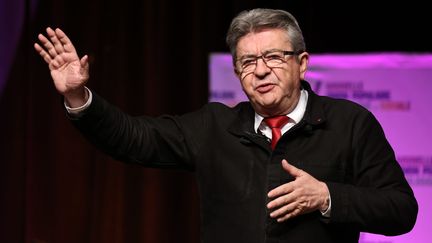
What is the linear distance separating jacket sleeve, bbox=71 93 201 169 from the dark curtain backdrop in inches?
62.0

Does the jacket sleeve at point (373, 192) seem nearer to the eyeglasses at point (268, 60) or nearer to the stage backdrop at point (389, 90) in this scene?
the eyeglasses at point (268, 60)

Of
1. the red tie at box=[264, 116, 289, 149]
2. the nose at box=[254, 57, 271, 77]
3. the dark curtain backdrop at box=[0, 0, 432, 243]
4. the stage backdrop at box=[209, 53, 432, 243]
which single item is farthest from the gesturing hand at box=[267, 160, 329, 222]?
the dark curtain backdrop at box=[0, 0, 432, 243]

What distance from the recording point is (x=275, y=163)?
1808 mm

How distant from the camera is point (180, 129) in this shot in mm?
2023

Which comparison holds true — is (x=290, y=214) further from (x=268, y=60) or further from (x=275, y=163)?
(x=268, y=60)

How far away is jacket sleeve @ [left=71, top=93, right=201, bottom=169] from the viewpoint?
6.06ft

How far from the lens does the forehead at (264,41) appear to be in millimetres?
1922

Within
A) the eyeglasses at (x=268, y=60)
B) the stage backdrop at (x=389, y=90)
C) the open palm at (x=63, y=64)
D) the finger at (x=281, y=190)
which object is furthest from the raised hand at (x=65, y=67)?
the stage backdrop at (x=389, y=90)

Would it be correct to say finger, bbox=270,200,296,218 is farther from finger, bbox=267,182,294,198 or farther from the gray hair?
the gray hair

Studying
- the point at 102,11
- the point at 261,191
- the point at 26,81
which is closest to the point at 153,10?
the point at 102,11

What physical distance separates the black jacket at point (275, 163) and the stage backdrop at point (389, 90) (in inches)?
53.3

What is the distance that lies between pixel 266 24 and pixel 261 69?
151mm

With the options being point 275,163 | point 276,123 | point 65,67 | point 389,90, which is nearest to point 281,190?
point 275,163

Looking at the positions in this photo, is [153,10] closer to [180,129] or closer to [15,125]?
[15,125]
